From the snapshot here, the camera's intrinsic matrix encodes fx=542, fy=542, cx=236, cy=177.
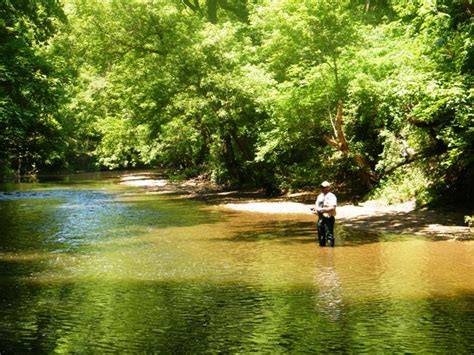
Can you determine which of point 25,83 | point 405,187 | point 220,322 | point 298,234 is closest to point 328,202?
point 298,234

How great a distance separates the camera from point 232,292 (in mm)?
9992

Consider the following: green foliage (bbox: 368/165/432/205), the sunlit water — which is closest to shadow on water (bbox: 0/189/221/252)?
the sunlit water

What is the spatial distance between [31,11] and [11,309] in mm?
15247

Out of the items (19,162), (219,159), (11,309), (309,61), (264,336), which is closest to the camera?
(264,336)

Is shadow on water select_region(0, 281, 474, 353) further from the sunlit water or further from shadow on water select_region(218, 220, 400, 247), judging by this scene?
shadow on water select_region(218, 220, 400, 247)

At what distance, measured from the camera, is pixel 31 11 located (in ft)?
68.3

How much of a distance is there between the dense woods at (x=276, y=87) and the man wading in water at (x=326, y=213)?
4.01 meters

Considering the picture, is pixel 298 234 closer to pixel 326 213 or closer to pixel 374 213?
pixel 326 213

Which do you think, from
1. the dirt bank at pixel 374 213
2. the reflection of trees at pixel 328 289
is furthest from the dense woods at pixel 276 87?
the reflection of trees at pixel 328 289

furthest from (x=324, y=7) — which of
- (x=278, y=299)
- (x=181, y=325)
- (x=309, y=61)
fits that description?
(x=181, y=325)

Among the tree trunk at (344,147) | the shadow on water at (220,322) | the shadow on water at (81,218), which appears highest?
the tree trunk at (344,147)

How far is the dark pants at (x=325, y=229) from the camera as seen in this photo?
14.6 metres

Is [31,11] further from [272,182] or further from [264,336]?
[264,336]

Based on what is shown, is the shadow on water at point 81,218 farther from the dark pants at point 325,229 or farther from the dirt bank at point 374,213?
the dark pants at point 325,229
